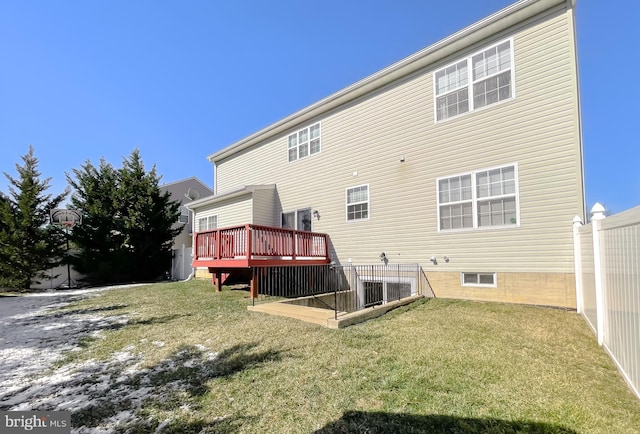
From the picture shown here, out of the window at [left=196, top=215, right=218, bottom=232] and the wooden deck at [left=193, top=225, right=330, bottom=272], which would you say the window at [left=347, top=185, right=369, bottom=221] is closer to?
the wooden deck at [left=193, top=225, right=330, bottom=272]

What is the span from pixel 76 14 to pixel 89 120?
7657mm

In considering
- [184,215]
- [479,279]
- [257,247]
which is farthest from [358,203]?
[184,215]

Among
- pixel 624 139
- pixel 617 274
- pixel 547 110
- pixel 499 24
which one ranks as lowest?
pixel 617 274

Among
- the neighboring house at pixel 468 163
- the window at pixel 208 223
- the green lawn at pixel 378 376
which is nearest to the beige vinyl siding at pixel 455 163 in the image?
the neighboring house at pixel 468 163

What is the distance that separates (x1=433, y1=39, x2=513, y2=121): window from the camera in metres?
7.65

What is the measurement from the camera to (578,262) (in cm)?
606

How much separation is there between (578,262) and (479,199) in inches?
95.1

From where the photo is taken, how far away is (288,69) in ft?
49.0

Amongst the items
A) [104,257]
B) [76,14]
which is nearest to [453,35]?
[76,14]

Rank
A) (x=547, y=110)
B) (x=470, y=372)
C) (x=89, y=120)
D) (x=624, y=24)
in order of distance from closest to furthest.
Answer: (x=470, y=372), (x=547, y=110), (x=624, y=24), (x=89, y=120)

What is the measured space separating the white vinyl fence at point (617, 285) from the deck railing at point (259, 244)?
7.03 metres

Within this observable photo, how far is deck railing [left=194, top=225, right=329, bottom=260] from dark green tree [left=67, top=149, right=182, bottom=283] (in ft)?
25.7

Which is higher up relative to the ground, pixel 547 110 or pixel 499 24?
pixel 499 24

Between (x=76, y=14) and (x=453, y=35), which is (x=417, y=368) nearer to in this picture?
(x=453, y=35)
